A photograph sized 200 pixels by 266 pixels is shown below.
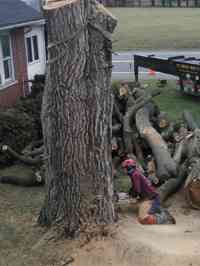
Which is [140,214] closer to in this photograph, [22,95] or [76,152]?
[76,152]

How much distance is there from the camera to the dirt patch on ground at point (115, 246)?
6094 millimetres

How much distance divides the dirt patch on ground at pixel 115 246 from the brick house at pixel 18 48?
7074 millimetres

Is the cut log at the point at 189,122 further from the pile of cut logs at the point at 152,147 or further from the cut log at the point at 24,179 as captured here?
the cut log at the point at 24,179

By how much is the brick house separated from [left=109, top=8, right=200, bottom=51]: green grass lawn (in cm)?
1095

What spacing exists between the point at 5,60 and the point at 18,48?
0.95 meters

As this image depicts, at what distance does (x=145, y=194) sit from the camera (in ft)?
25.2

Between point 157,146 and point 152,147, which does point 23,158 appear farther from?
point 157,146

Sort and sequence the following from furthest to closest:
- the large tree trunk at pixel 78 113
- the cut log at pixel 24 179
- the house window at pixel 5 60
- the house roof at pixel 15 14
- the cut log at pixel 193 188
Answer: the house window at pixel 5 60 < the house roof at pixel 15 14 < the cut log at pixel 24 179 < the cut log at pixel 193 188 < the large tree trunk at pixel 78 113

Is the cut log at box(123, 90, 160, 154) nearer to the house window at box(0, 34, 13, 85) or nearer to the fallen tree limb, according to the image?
the fallen tree limb

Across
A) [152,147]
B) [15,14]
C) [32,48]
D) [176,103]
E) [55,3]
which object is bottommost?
[176,103]

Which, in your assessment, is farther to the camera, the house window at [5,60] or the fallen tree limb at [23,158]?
the house window at [5,60]

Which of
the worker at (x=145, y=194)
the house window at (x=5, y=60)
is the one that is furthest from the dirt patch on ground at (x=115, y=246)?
the house window at (x=5, y=60)

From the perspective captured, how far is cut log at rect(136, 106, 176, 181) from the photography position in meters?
9.18

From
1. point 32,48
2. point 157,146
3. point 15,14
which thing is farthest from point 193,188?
point 32,48
